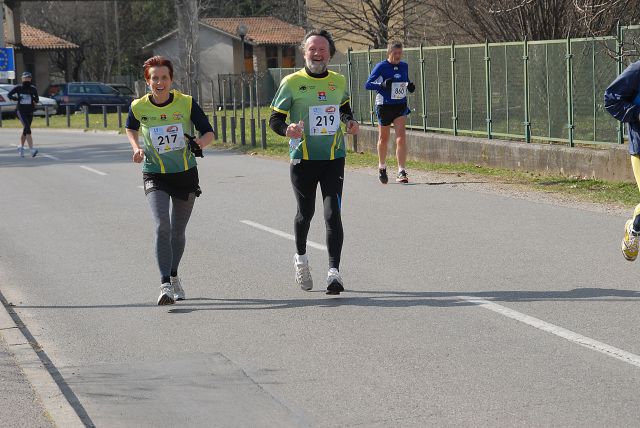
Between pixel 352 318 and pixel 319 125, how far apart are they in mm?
1533

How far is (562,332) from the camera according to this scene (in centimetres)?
730

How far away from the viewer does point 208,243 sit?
11.9 m

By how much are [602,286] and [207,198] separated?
26.8 ft

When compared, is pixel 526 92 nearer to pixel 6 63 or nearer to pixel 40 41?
pixel 6 63

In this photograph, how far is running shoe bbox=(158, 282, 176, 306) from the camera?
8.65 m

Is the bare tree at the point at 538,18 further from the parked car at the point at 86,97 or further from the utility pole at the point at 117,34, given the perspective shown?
the utility pole at the point at 117,34

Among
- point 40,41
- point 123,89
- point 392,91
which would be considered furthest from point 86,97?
point 392,91

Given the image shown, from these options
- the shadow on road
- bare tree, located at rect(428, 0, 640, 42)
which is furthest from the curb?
bare tree, located at rect(428, 0, 640, 42)

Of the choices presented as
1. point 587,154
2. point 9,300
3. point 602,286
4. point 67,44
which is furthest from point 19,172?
point 67,44

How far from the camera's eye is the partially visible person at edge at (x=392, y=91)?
16.4 m

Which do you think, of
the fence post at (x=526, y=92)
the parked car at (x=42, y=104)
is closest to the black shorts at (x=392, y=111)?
the fence post at (x=526, y=92)

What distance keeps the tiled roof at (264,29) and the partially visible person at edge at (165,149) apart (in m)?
60.8

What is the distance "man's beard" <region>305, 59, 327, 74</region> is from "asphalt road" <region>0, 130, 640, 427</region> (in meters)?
1.68

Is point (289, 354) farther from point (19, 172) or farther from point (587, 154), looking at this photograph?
point (19, 172)
